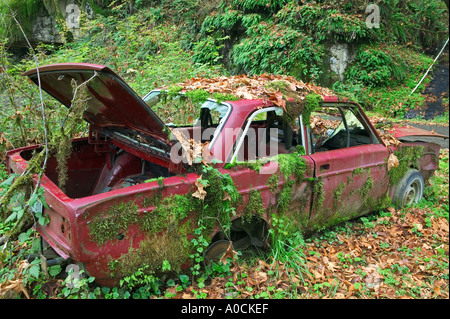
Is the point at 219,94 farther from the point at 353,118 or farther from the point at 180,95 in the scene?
the point at 353,118

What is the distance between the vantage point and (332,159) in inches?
156

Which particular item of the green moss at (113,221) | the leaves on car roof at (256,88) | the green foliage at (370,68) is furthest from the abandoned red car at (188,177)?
the green foliage at (370,68)

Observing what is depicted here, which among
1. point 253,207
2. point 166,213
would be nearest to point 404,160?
point 253,207

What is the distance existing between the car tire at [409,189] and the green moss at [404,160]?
0.34 ft

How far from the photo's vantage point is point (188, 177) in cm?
302

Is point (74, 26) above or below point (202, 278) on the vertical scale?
above

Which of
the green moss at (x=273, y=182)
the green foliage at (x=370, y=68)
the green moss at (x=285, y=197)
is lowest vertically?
the green moss at (x=285, y=197)

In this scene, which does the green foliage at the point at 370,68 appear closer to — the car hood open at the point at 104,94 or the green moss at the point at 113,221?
the car hood open at the point at 104,94

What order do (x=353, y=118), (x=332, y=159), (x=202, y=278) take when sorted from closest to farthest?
(x=202, y=278), (x=332, y=159), (x=353, y=118)

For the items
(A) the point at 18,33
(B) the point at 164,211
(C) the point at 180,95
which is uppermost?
(A) the point at 18,33

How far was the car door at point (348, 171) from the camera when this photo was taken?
12.9 ft

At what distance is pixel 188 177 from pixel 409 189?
377 centimetres
